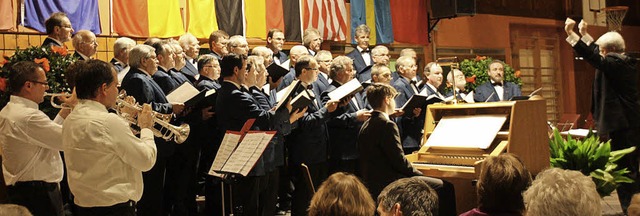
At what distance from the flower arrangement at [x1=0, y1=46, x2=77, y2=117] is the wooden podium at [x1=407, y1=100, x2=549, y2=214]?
8.27 ft

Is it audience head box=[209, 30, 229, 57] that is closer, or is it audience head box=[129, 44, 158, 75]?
audience head box=[129, 44, 158, 75]

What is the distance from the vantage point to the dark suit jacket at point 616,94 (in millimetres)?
6020

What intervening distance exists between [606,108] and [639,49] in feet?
28.7

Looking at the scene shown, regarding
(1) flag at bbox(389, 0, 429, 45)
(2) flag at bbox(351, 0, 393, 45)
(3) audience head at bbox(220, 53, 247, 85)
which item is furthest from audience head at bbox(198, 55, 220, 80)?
(1) flag at bbox(389, 0, 429, 45)

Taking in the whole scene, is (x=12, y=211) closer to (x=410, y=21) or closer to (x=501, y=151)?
(x=501, y=151)

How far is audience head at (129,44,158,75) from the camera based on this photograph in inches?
199

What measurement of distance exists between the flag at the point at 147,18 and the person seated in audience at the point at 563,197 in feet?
18.4

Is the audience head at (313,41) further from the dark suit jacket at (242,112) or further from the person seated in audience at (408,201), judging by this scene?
the person seated in audience at (408,201)

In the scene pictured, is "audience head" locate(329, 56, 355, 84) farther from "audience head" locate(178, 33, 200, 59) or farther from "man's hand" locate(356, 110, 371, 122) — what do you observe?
"audience head" locate(178, 33, 200, 59)

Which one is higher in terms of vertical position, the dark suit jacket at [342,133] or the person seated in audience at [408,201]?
the dark suit jacket at [342,133]

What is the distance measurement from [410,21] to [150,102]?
231 inches

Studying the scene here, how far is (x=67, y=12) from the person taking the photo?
6.84 m

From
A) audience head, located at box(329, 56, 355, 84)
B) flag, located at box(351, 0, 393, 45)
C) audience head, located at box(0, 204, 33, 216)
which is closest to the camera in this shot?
audience head, located at box(0, 204, 33, 216)

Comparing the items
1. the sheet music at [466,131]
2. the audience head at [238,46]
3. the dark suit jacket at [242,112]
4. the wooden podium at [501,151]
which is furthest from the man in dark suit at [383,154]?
the audience head at [238,46]
